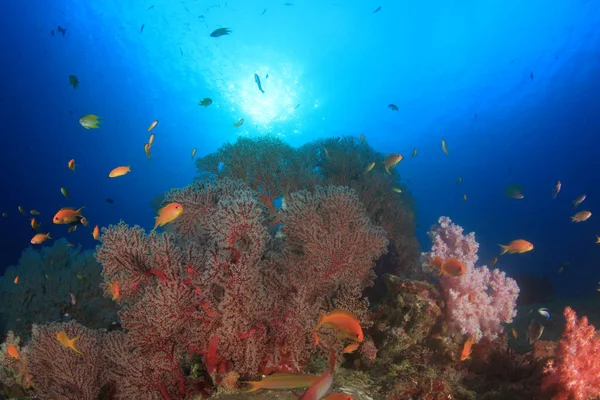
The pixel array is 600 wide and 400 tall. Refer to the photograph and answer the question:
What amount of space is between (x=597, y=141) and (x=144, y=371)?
64625mm

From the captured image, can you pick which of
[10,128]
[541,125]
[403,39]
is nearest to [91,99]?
[10,128]

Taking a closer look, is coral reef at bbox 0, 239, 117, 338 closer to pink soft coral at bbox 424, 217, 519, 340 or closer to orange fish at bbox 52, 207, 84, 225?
orange fish at bbox 52, 207, 84, 225

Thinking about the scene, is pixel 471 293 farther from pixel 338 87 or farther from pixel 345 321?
pixel 338 87

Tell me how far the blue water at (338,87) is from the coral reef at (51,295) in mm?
15117

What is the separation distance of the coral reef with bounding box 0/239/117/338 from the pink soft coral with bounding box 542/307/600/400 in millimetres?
8775

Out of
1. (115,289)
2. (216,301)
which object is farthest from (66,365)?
(216,301)

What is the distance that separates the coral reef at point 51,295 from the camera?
749 cm

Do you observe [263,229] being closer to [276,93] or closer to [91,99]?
[276,93]

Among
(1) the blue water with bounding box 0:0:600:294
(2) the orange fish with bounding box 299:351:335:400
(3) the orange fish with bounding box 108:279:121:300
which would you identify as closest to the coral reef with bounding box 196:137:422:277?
(3) the orange fish with bounding box 108:279:121:300

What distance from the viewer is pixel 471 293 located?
5172mm

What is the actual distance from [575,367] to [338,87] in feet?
121

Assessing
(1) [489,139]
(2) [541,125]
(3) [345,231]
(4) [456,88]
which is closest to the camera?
(3) [345,231]

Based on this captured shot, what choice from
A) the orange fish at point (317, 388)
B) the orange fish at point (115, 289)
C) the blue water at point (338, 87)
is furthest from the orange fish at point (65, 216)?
the blue water at point (338, 87)

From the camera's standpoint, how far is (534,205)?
62.1 meters
